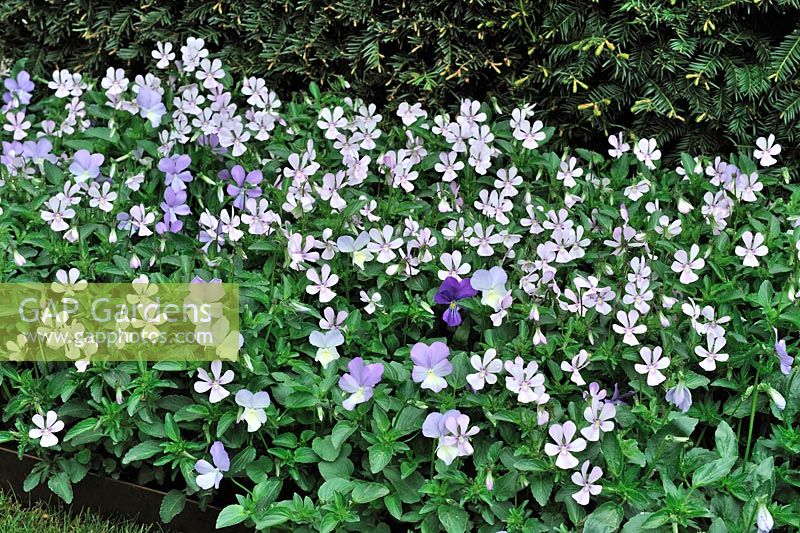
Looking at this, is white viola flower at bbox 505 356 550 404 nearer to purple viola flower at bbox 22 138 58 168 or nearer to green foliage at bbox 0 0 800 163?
green foliage at bbox 0 0 800 163

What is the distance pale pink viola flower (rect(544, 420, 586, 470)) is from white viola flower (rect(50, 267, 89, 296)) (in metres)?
1.40

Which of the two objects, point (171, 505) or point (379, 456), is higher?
point (379, 456)

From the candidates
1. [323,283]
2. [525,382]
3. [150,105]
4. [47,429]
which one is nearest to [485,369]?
[525,382]

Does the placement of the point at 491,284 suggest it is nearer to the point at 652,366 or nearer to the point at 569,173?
the point at 652,366

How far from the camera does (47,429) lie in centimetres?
255

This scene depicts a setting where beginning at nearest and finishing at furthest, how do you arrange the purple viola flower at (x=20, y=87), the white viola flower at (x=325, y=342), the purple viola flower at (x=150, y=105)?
the white viola flower at (x=325, y=342), the purple viola flower at (x=150, y=105), the purple viola flower at (x=20, y=87)

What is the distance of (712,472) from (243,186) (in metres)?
1.78

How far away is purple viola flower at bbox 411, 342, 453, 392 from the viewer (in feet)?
7.80

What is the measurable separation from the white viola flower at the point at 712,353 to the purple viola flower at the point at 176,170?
1762mm

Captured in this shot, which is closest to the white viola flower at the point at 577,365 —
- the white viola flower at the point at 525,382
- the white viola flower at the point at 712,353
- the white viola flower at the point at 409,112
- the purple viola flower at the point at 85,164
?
the white viola flower at the point at 525,382

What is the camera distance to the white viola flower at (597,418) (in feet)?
7.52

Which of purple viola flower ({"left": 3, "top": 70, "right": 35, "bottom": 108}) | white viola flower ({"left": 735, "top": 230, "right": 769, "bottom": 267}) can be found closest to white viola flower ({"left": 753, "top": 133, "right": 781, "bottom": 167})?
white viola flower ({"left": 735, "top": 230, "right": 769, "bottom": 267})

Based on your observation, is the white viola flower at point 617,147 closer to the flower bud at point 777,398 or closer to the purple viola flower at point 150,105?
the flower bud at point 777,398

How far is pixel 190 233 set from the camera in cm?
327
